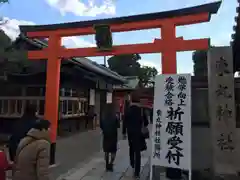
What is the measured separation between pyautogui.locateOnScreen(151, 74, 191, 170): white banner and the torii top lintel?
190 centimetres

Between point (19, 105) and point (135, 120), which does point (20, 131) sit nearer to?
point (135, 120)

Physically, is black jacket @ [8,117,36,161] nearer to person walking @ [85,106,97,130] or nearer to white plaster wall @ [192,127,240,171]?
white plaster wall @ [192,127,240,171]

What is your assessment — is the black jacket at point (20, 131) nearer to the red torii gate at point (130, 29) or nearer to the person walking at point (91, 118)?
the red torii gate at point (130, 29)

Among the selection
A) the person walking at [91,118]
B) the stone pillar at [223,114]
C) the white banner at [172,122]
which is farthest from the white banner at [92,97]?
the stone pillar at [223,114]

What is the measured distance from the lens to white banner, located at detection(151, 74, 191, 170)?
206 inches

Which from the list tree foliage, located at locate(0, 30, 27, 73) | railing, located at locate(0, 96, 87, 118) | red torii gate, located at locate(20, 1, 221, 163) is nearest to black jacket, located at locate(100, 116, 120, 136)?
red torii gate, located at locate(20, 1, 221, 163)

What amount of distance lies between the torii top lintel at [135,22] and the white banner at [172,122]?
1.90 meters

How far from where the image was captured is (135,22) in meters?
7.49

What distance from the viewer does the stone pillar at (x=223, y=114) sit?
5684 millimetres

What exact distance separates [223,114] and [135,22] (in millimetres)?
3313

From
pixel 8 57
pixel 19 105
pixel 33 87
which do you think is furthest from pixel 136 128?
pixel 19 105

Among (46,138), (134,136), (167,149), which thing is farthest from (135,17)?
(46,138)

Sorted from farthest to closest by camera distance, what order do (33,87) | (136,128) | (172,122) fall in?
(33,87) → (136,128) → (172,122)

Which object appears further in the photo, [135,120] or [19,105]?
[19,105]
